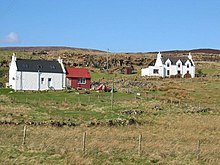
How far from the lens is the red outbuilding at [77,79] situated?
7244 centimetres

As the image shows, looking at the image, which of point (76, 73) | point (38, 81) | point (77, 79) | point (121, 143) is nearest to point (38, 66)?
point (38, 81)

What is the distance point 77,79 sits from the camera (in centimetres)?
7294

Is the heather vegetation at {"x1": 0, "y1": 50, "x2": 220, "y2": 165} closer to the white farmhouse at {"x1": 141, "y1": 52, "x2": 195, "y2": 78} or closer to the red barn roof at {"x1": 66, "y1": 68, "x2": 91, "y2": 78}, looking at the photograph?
the red barn roof at {"x1": 66, "y1": 68, "x2": 91, "y2": 78}

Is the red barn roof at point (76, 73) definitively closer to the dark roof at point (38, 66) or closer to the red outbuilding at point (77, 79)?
the red outbuilding at point (77, 79)

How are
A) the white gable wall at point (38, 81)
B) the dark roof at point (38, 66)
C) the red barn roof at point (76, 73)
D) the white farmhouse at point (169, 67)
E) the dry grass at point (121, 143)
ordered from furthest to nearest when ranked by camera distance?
the white farmhouse at point (169, 67), the red barn roof at point (76, 73), the dark roof at point (38, 66), the white gable wall at point (38, 81), the dry grass at point (121, 143)

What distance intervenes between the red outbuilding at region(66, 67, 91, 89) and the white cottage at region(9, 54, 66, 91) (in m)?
1.47

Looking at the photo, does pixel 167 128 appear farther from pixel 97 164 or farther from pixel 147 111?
pixel 97 164

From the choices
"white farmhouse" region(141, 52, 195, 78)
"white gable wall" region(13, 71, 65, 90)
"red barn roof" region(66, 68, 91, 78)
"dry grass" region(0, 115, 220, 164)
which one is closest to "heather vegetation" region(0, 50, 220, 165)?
"dry grass" region(0, 115, 220, 164)

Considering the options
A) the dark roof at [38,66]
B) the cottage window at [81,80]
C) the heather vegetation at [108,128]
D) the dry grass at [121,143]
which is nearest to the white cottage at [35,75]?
the dark roof at [38,66]

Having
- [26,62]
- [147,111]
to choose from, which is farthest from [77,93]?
[147,111]

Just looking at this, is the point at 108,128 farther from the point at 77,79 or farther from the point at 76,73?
the point at 76,73

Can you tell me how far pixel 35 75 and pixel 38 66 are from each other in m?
2.26

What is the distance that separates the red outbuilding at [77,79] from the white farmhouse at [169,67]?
32370 millimetres

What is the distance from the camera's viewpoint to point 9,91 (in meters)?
62.6
